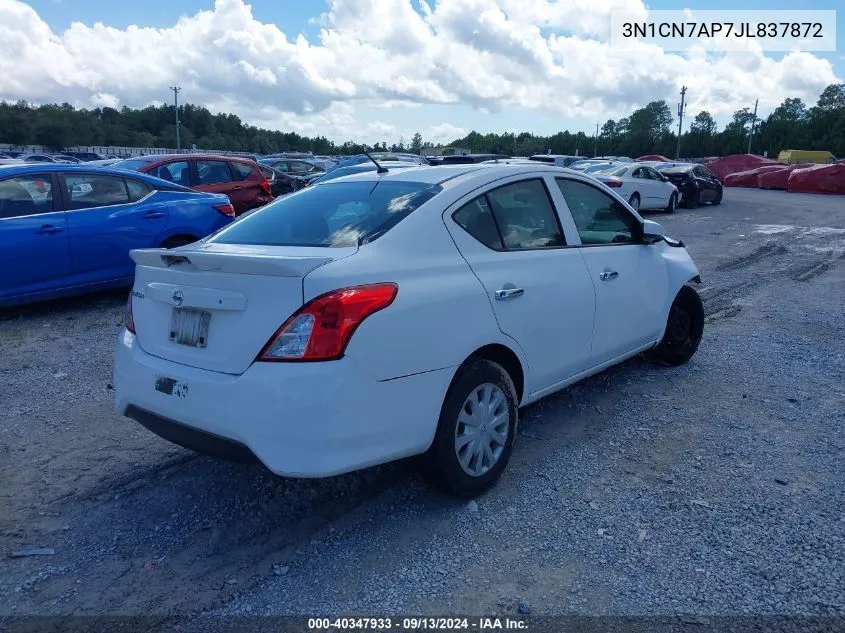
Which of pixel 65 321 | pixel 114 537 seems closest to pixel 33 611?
pixel 114 537

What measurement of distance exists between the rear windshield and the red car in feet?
25.4

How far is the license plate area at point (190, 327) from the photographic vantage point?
3090 mm

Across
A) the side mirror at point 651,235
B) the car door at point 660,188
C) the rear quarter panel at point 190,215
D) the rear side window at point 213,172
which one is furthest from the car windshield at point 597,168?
the side mirror at point 651,235

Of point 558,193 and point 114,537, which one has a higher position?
point 558,193

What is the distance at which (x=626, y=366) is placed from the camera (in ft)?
18.9

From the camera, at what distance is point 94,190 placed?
757 centimetres

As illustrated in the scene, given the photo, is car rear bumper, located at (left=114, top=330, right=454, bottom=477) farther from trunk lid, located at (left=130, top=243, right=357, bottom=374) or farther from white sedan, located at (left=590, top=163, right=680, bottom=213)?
white sedan, located at (left=590, top=163, right=680, bottom=213)

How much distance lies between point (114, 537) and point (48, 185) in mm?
5250

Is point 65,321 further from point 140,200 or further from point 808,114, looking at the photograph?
point 808,114

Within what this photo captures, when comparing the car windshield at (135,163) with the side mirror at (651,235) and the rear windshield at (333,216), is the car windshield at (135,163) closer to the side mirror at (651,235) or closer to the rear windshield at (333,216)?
the rear windshield at (333,216)

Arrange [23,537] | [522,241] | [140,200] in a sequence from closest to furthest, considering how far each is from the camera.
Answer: [23,537]
[522,241]
[140,200]

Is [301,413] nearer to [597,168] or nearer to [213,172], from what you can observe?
[213,172]

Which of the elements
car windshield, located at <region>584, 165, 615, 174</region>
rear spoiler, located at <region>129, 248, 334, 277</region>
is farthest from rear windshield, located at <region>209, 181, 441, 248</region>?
car windshield, located at <region>584, 165, 615, 174</region>

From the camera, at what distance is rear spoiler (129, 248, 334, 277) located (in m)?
2.88
